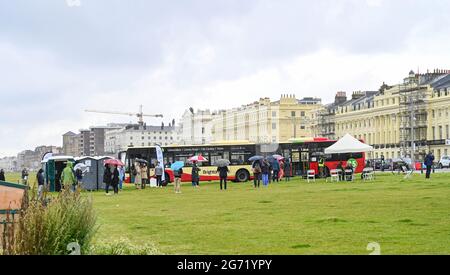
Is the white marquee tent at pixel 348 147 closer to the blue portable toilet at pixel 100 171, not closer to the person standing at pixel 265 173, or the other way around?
the person standing at pixel 265 173

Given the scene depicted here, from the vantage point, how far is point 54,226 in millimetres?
6816

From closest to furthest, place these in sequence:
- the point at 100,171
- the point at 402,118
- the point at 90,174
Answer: the point at 90,174
the point at 100,171
the point at 402,118

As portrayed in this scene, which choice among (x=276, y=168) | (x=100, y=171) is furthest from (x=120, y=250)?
(x=276, y=168)

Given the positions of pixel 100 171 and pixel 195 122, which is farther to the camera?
pixel 100 171

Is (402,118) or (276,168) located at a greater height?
(402,118)

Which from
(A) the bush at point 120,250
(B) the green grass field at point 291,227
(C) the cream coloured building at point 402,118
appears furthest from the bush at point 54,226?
(C) the cream coloured building at point 402,118

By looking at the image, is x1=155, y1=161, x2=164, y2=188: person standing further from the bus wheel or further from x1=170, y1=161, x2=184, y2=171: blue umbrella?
the bus wheel

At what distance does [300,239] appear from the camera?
10.3 metres

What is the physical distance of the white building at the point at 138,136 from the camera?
363 inches

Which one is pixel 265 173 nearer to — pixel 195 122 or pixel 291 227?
pixel 291 227

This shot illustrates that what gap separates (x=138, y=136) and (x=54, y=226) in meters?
4.98
